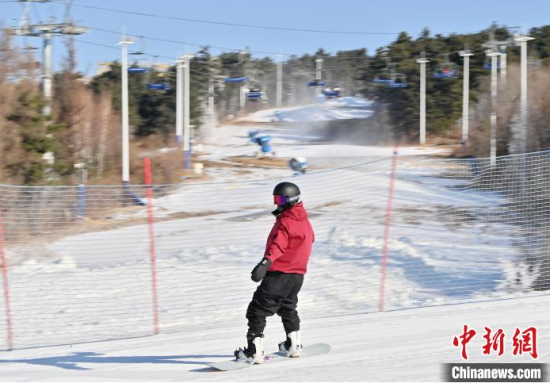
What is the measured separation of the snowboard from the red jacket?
3.04 feet

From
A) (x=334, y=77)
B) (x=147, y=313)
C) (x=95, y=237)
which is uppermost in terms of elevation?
(x=334, y=77)

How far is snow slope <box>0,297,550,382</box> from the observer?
7.30 meters

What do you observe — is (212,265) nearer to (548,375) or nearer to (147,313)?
(147,313)

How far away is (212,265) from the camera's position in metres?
16.5

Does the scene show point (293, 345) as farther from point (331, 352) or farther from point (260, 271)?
point (260, 271)

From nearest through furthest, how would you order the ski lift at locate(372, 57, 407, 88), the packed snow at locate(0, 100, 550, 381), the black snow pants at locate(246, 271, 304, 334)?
1. the black snow pants at locate(246, 271, 304, 334)
2. the packed snow at locate(0, 100, 550, 381)
3. the ski lift at locate(372, 57, 407, 88)

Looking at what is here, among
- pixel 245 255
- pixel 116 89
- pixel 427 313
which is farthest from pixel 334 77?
pixel 427 313

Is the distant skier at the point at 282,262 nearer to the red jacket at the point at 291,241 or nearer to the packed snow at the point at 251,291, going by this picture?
the red jacket at the point at 291,241

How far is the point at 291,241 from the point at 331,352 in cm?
150

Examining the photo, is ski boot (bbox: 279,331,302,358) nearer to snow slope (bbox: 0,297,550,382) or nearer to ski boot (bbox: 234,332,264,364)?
snow slope (bbox: 0,297,550,382)

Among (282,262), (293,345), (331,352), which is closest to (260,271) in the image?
(282,262)

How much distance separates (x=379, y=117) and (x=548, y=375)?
68712 mm

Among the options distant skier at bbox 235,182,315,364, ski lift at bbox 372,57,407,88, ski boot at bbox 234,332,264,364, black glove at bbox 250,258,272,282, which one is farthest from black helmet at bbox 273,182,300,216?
ski lift at bbox 372,57,407,88

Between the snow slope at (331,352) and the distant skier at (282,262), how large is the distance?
0.50 meters
